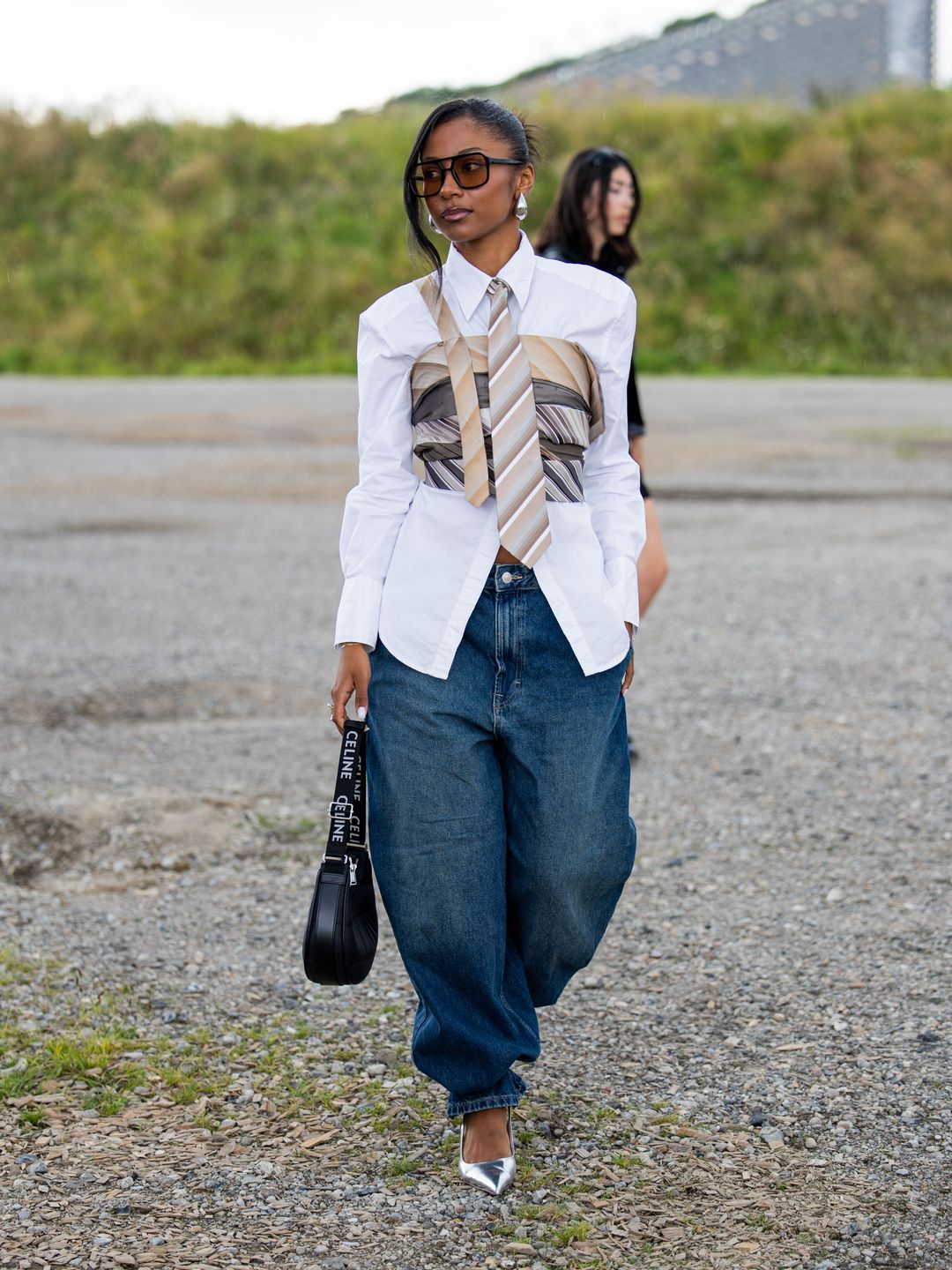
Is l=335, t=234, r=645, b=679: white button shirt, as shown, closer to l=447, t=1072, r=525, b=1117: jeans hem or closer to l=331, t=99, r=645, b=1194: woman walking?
l=331, t=99, r=645, b=1194: woman walking

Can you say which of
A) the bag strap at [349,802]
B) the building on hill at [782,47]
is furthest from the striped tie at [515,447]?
the building on hill at [782,47]

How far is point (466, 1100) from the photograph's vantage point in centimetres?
280

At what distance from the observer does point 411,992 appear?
3697 millimetres

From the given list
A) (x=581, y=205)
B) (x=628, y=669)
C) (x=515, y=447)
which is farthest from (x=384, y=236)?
(x=515, y=447)

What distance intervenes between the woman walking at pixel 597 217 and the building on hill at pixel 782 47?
40414 millimetres

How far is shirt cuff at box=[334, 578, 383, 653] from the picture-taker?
2.65 metres

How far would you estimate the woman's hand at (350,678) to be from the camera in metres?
2.67

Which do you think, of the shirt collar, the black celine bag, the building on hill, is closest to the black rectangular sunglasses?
the shirt collar

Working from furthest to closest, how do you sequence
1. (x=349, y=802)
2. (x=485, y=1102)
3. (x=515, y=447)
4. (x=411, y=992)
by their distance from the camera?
(x=411, y=992) → (x=485, y=1102) → (x=349, y=802) → (x=515, y=447)

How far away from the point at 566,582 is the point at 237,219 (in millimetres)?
30733

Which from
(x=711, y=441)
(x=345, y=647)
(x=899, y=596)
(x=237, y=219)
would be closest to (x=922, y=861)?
(x=345, y=647)

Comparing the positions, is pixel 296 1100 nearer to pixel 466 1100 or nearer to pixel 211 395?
pixel 466 1100

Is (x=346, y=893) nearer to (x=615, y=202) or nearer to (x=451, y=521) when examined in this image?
(x=451, y=521)

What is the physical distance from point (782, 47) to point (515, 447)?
46233 millimetres
